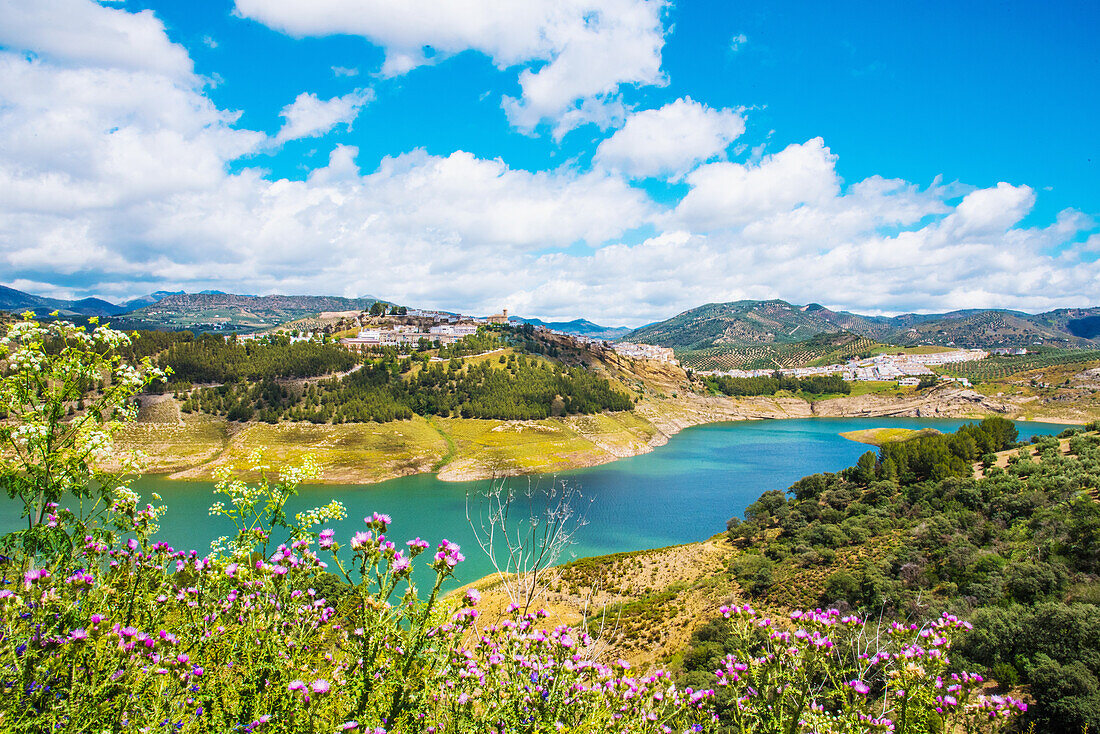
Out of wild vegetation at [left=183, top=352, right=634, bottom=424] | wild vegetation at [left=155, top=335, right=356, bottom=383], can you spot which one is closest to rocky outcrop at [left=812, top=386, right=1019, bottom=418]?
wild vegetation at [left=183, top=352, right=634, bottom=424]

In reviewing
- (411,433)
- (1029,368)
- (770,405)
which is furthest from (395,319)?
(1029,368)

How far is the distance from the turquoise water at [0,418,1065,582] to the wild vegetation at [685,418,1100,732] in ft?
27.2

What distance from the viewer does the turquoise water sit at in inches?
1492

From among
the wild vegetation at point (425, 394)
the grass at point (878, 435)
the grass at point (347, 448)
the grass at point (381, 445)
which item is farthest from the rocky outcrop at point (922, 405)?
the grass at point (347, 448)

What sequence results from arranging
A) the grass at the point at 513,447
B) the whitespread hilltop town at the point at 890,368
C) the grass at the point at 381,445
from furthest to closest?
the whitespread hilltop town at the point at 890,368 < the grass at the point at 513,447 < the grass at the point at 381,445

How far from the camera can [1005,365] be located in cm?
15338

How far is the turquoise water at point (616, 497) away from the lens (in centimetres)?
3791

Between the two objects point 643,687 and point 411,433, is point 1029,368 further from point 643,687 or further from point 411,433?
point 643,687

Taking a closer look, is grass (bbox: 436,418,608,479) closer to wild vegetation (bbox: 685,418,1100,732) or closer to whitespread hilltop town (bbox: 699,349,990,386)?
wild vegetation (bbox: 685,418,1100,732)

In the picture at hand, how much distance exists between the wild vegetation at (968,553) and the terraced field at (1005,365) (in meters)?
128

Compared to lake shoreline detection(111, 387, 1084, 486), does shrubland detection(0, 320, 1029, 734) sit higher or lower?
higher

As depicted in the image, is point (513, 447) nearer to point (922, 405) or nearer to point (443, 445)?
point (443, 445)

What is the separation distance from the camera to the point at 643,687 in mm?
4820

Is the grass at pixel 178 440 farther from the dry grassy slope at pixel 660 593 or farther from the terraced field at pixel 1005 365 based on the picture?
the terraced field at pixel 1005 365
